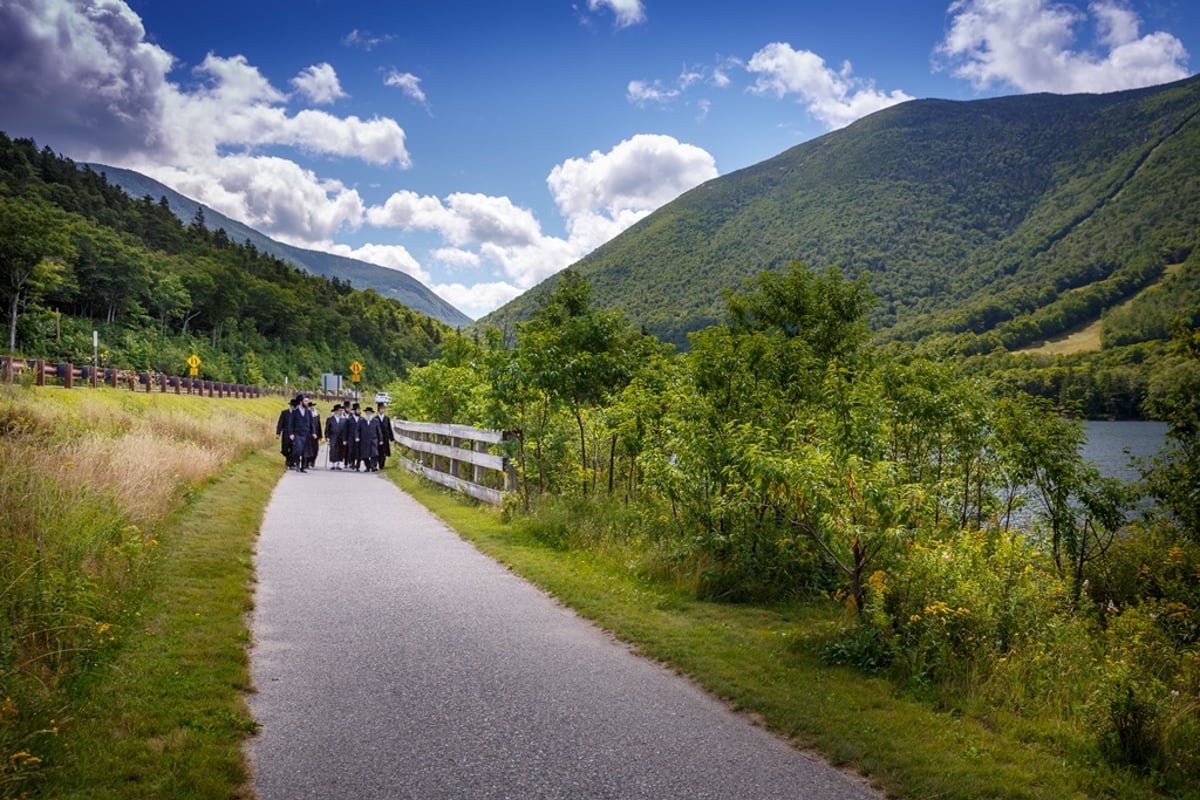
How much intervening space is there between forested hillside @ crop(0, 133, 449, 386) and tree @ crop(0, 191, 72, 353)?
0.35ft

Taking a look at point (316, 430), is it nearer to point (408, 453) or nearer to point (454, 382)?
point (408, 453)

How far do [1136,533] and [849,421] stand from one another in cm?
586

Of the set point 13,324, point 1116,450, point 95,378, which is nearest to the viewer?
point 95,378

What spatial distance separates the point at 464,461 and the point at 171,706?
36.0ft

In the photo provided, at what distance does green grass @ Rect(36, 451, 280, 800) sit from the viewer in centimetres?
338

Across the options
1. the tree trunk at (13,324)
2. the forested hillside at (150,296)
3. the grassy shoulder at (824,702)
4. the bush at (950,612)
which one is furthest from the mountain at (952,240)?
the bush at (950,612)

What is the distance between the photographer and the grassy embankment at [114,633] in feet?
11.3

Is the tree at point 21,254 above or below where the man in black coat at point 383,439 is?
above

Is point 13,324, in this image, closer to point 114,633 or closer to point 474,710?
point 114,633

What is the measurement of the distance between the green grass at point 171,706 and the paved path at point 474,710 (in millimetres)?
171

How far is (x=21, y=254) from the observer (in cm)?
6388

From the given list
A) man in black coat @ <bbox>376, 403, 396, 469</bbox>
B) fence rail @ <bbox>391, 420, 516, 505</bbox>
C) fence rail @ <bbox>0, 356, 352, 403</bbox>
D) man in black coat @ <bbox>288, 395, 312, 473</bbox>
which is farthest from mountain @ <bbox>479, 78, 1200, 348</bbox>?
fence rail @ <bbox>391, 420, 516, 505</bbox>

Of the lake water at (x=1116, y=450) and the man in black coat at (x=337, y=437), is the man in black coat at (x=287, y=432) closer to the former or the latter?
the man in black coat at (x=337, y=437)

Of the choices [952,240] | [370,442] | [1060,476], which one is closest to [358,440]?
[370,442]
